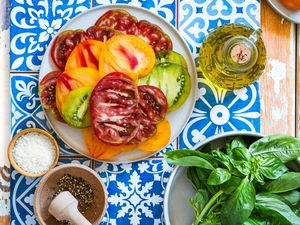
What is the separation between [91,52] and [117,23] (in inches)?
3.3

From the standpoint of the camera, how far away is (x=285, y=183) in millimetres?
943

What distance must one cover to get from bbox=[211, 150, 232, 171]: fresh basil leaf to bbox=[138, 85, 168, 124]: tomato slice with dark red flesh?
0.38ft

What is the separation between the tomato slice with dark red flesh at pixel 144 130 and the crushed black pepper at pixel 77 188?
0.12m

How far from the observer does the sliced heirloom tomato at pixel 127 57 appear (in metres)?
0.97

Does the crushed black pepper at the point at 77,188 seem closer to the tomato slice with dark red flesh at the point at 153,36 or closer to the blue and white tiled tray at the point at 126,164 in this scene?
the blue and white tiled tray at the point at 126,164

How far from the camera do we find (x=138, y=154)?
104cm

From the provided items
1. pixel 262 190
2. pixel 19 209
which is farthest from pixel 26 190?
pixel 262 190

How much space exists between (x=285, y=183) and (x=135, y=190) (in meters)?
0.28

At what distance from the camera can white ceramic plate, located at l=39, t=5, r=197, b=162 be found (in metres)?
1.04

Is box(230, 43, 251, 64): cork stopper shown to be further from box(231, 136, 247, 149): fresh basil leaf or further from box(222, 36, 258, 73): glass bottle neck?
box(231, 136, 247, 149): fresh basil leaf

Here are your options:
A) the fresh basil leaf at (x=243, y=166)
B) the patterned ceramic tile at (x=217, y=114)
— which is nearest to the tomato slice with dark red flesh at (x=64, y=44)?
the patterned ceramic tile at (x=217, y=114)

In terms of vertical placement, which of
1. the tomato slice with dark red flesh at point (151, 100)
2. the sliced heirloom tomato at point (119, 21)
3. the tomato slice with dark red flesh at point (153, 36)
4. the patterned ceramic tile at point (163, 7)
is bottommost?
the tomato slice with dark red flesh at point (151, 100)

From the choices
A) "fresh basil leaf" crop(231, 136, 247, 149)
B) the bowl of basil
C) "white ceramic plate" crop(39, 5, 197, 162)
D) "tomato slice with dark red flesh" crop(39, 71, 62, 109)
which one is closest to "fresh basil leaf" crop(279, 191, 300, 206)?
the bowl of basil

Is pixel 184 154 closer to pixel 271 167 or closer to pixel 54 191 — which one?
pixel 271 167
